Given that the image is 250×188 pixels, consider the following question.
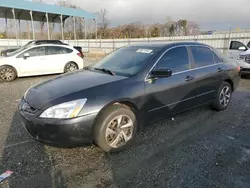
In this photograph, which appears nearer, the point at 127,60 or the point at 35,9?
the point at 127,60

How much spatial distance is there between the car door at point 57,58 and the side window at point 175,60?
6.78 meters

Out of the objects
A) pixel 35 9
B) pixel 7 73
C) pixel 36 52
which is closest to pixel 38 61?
pixel 36 52

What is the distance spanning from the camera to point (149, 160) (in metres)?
2.77

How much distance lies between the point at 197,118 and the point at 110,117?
230 centimetres

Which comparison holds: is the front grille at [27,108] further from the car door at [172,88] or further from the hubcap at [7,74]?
the hubcap at [7,74]

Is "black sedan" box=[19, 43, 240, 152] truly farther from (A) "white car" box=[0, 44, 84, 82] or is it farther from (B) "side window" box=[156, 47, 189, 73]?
(A) "white car" box=[0, 44, 84, 82]

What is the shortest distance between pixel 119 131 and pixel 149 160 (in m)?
0.59

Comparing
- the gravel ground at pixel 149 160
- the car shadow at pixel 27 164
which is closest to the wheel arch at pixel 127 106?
the gravel ground at pixel 149 160

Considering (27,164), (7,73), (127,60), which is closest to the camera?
(27,164)

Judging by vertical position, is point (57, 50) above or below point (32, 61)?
above

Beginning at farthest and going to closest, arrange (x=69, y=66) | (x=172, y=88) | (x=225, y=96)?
(x=69, y=66) < (x=225, y=96) < (x=172, y=88)

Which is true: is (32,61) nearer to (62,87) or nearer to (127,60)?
(127,60)

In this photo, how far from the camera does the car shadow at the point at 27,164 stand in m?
2.34

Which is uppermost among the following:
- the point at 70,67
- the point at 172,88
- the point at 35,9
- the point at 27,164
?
the point at 35,9
